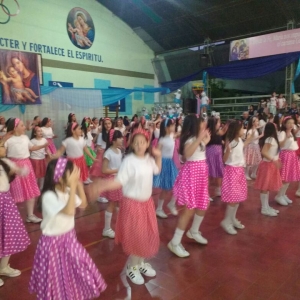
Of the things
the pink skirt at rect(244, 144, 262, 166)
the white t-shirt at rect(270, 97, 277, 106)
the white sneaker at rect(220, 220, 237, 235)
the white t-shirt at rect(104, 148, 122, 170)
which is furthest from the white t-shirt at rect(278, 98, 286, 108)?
the white t-shirt at rect(104, 148, 122, 170)

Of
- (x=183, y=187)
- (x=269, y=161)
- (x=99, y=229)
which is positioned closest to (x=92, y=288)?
(x=183, y=187)

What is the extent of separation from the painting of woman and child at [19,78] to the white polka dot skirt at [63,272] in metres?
8.44

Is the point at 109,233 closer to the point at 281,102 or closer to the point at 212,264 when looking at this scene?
the point at 212,264

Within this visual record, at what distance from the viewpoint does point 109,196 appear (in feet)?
11.1

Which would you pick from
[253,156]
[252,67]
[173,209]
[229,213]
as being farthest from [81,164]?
[252,67]

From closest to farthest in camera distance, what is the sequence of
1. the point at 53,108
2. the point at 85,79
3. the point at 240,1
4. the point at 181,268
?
the point at 181,268 → the point at 53,108 → the point at 240,1 → the point at 85,79

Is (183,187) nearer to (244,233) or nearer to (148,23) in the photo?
(244,233)

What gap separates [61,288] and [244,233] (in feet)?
8.00

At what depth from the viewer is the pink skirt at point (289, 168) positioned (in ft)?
15.1

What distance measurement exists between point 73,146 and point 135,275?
104 inches

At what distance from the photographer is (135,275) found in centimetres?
263

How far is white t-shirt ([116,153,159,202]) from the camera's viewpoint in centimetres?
247

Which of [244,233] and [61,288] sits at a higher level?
[61,288]

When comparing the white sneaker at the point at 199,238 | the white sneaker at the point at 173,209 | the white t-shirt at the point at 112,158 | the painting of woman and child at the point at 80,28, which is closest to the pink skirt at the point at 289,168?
the white sneaker at the point at 173,209
